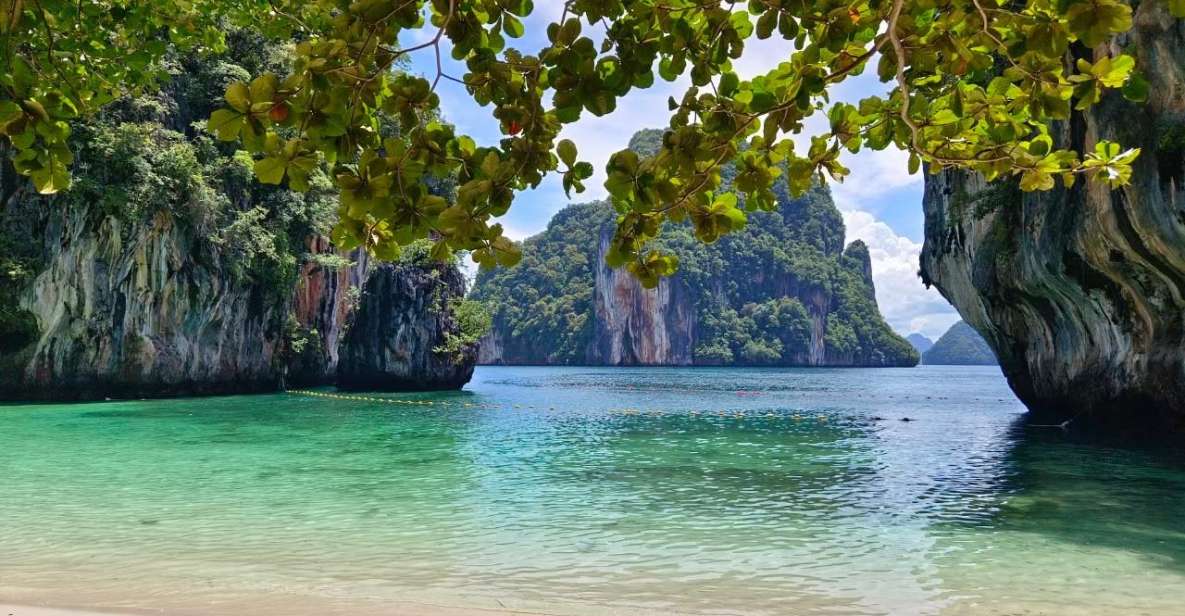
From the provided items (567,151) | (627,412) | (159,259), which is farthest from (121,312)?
(567,151)

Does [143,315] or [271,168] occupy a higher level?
[143,315]

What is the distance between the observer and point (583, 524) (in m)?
8.12

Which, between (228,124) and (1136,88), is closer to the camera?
(228,124)

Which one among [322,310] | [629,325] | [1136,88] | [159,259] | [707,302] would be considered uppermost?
[707,302]

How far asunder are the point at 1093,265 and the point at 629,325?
4432 inches

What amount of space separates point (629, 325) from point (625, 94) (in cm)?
12489

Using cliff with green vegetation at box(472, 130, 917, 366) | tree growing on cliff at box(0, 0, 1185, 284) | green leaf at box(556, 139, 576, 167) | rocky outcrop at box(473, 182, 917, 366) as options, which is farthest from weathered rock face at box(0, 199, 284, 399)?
rocky outcrop at box(473, 182, 917, 366)

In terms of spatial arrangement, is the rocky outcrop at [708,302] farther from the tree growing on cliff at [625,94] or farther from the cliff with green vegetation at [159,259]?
the tree growing on cliff at [625,94]

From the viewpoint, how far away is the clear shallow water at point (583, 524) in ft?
18.2

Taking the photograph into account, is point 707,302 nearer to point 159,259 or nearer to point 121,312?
point 159,259

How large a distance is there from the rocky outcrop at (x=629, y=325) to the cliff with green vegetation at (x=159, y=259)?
92.2 meters

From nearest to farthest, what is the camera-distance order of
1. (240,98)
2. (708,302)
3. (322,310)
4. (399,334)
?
(240,98)
(322,310)
(399,334)
(708,302)

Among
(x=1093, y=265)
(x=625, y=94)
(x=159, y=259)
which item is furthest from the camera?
(x=159, y=259)

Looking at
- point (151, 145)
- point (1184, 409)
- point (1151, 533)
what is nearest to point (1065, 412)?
point (1184, 409)
